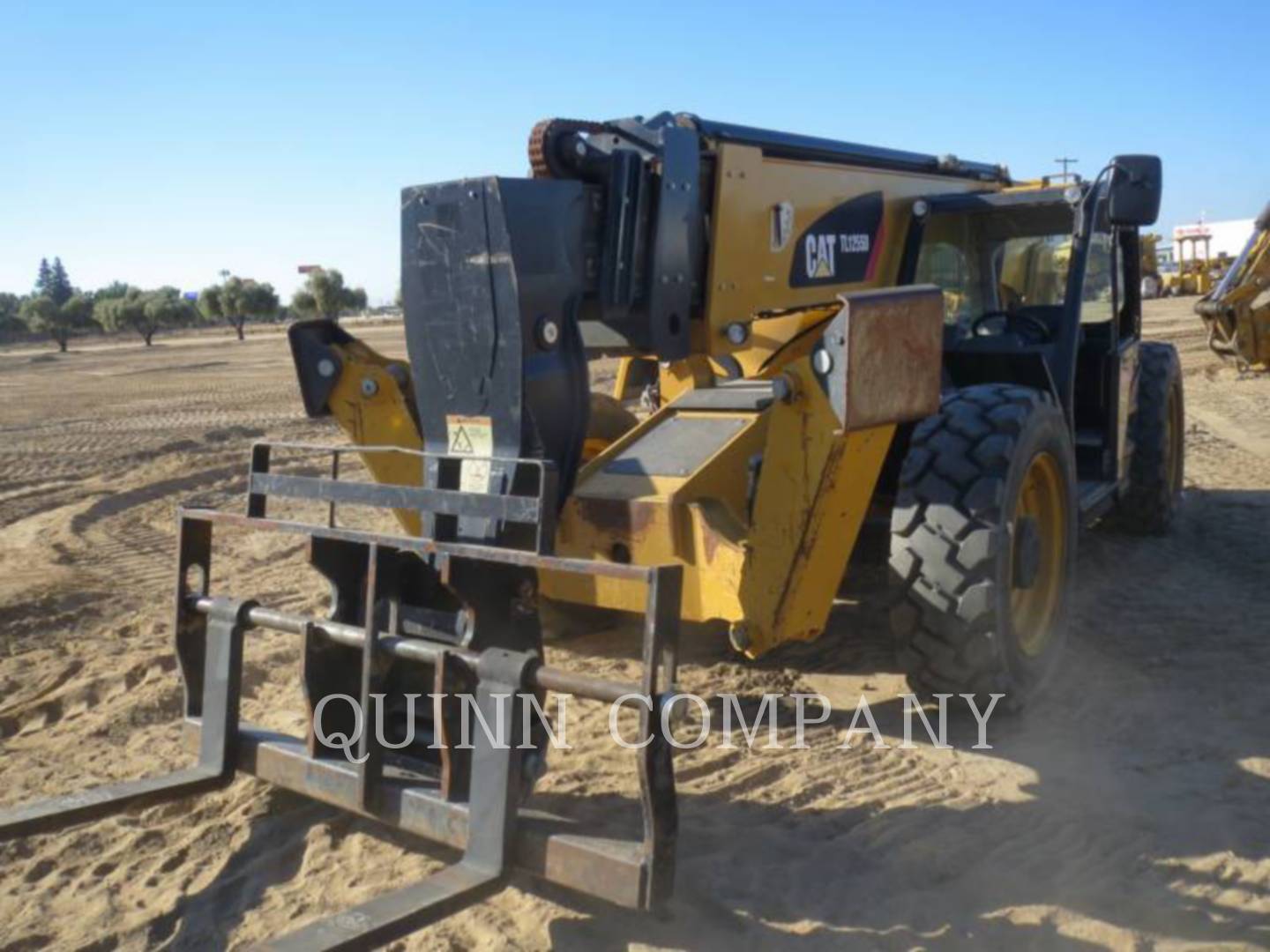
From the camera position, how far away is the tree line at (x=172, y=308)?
67750 millimetres

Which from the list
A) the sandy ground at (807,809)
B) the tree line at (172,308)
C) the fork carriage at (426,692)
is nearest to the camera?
the fork carriage at (426,692)

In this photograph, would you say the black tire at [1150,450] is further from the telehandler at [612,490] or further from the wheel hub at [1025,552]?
the wheel hub at [1025,552]

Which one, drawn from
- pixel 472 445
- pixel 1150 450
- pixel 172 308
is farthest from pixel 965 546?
pixel 172 308

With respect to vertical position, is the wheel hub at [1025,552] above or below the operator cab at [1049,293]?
below

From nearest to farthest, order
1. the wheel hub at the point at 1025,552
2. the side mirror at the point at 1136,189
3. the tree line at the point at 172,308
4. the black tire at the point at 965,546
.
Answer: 1. the black tire at the point at 965,546
2. the wheel hub at the point at 1025,552
3. the side mirror at the point at 1136,189
4. the tree line at the point at 172,308

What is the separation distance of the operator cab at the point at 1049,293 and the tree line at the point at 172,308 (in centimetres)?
6283

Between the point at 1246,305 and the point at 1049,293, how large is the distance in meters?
12.4

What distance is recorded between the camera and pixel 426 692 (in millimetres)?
3861

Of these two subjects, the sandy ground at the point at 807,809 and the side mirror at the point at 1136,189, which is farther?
the side mirror at the point at 1136,189

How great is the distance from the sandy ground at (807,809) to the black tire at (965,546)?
0.29 m

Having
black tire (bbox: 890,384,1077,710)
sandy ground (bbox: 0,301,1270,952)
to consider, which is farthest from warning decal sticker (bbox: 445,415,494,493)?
black tire (bbox: 890,384,1077,710)

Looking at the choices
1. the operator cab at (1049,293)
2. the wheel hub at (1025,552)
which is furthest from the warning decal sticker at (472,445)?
the operator cab at (1049,293)

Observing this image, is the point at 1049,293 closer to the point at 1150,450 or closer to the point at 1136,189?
the point at 1136,189

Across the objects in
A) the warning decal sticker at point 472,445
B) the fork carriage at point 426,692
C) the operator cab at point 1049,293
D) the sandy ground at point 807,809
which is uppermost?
the operator cab at point 1049,293
